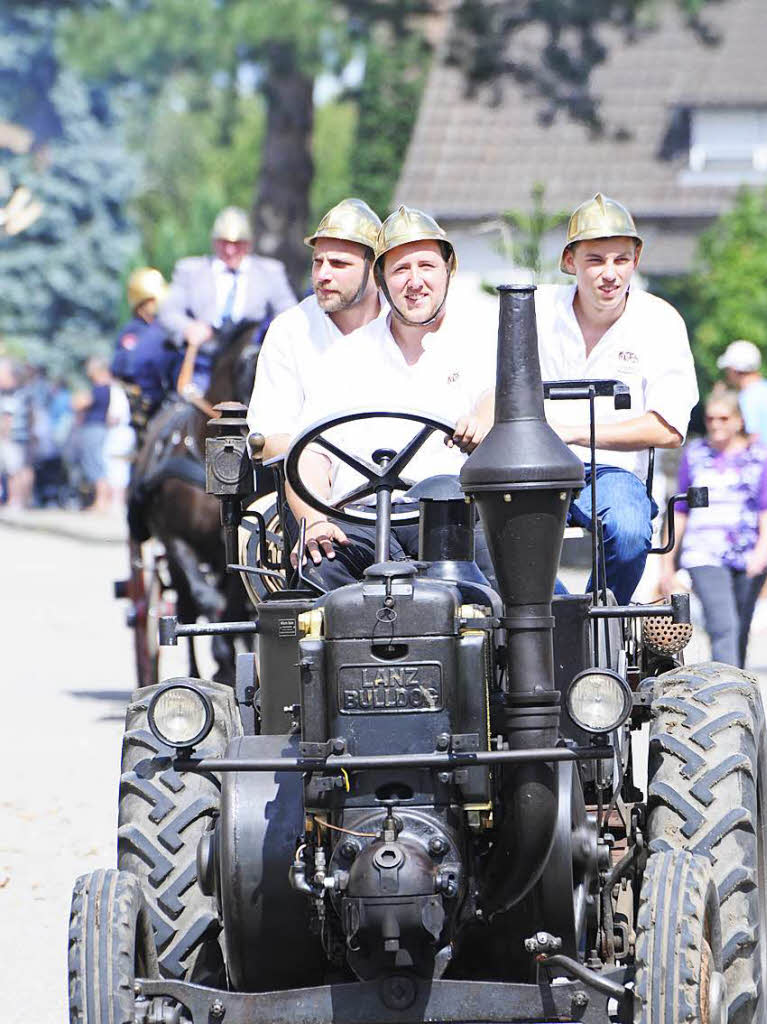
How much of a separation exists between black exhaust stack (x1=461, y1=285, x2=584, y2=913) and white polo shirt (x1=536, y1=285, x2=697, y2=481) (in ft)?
6.80

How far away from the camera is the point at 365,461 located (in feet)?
18.5

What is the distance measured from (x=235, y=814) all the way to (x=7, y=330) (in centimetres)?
6378

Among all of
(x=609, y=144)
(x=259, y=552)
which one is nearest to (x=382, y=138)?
(x=609, y=144)

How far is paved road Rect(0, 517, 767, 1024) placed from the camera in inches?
307

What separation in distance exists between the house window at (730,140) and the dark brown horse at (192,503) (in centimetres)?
4091

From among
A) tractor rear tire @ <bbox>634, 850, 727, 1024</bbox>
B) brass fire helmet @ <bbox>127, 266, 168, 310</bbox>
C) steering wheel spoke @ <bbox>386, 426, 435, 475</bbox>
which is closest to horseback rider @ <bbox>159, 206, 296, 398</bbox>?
brass fire helmet @ <bbox>127, 266, 168, 310</bbox>

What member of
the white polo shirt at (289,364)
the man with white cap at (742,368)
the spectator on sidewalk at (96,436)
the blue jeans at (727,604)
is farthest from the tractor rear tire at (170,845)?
the spectator on sidewalk at (96,436)

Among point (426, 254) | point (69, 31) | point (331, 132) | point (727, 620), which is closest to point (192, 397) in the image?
point (727, 620)

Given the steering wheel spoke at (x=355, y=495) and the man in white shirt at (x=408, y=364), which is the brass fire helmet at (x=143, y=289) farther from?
the steering wheel spoke at (x=355, y=495)

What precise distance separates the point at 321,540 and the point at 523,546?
42.6 inches

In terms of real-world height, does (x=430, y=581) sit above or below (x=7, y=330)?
below

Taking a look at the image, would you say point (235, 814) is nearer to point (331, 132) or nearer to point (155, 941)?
point (155, 941)

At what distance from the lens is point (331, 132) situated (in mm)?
93375

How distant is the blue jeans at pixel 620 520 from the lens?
6707 mm
